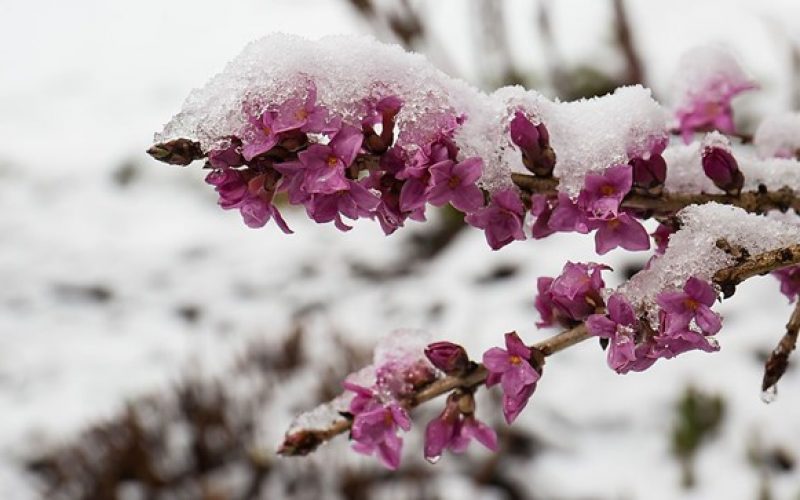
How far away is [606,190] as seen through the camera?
696 millimetres

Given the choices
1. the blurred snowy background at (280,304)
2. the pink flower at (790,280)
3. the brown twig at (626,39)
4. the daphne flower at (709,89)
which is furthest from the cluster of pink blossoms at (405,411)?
the brown twig at (626,39)

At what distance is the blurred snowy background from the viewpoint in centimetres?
253

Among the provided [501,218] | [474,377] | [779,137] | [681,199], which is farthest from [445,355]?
[779,137]

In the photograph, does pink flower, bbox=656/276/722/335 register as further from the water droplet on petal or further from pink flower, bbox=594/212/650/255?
the water droplet on petal

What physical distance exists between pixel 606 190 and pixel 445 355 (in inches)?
8.2

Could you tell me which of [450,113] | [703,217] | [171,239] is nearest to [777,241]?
[703,217]

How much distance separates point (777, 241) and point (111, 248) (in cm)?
399

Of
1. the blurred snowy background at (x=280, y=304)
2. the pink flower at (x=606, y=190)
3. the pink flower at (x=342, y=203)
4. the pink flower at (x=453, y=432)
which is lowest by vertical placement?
the blurred snowy background at (x=280, y=304)

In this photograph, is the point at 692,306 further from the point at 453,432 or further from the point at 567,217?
the point at 453,432

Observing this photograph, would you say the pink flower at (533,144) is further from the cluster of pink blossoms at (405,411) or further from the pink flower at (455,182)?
the cluster of pink blossoms at (405,411)

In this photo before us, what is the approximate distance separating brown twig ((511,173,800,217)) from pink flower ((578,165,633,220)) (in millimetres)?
34

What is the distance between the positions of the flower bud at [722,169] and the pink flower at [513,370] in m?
0.23

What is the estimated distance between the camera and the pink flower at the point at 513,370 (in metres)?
0.73

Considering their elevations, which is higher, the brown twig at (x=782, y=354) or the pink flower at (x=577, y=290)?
the pink flower at (x=577, y=290)
